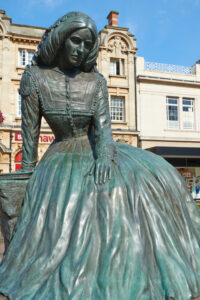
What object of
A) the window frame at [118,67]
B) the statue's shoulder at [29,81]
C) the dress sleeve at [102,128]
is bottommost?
the dress sleeve at [102,128]

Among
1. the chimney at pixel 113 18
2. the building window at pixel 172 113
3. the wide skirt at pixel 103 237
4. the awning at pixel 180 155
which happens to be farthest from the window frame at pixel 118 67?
the wide skirt at pixel 103 237

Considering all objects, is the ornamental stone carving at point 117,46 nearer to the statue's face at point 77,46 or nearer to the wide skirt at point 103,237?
the statue's face at point 77,46

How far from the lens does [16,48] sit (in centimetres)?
1766

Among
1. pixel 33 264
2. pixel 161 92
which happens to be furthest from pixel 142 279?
pixel 161 92

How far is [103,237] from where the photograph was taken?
1.97 metres

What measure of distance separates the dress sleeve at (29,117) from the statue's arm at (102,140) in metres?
0.53

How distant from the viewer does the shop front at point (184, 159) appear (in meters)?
17.6

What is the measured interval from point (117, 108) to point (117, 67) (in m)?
2.75

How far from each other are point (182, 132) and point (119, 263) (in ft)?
61.0

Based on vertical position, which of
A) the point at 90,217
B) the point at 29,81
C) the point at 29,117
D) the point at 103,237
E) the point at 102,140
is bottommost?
the point at 103,237

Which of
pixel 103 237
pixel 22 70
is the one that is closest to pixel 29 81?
pixel 103 237

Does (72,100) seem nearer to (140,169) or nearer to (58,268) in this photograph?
(140,169)

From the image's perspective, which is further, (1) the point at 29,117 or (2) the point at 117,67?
(2) the point at 117,67

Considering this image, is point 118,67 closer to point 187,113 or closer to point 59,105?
point 187,113
